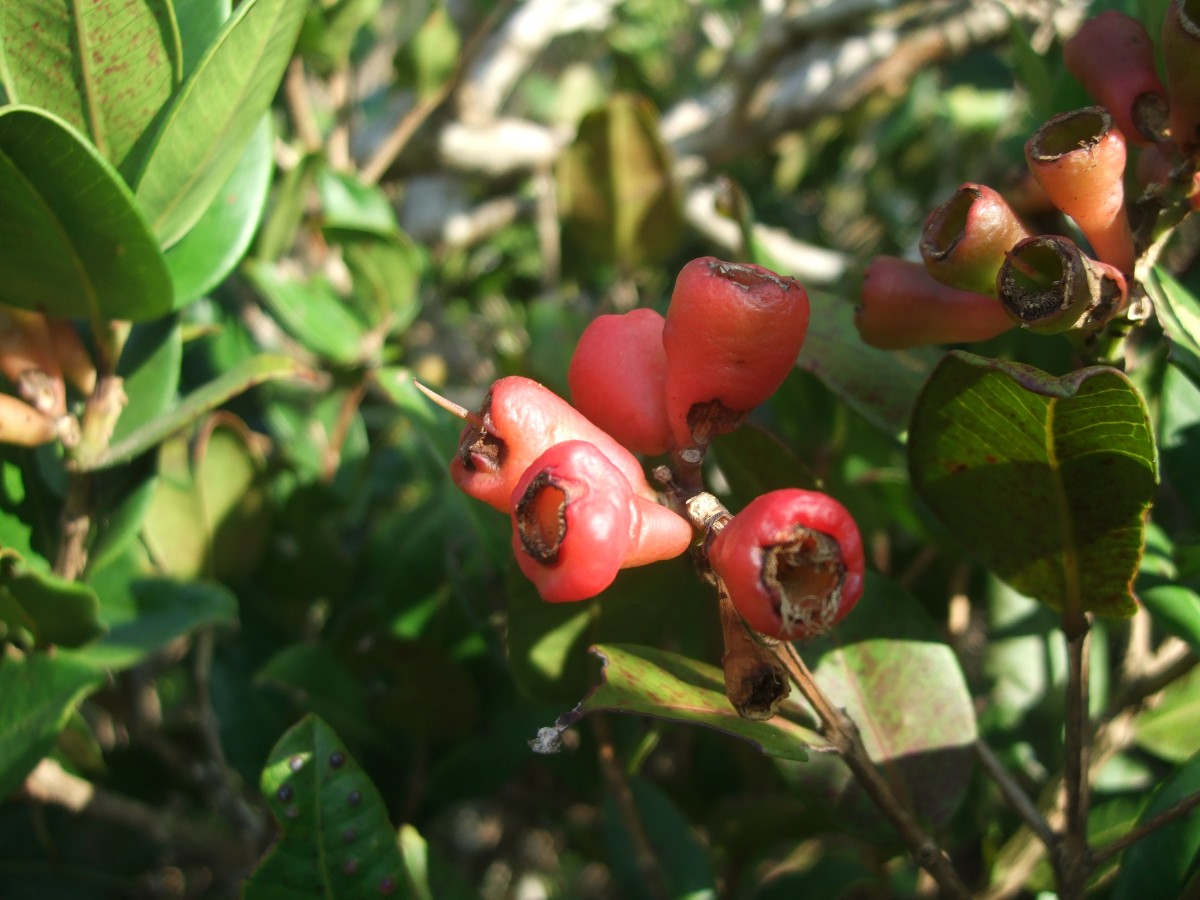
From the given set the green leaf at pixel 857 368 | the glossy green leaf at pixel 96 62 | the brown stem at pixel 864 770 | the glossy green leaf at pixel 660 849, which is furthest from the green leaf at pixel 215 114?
the glossy green leaf at pixel 660 849

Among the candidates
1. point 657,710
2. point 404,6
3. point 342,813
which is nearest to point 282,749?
point 342,813

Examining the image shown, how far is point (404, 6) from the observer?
2.52 meters

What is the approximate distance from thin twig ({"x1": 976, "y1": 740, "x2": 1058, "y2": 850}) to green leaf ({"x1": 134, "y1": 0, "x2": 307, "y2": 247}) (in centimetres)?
93

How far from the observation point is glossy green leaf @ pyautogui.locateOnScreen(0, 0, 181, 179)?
86 centimetres

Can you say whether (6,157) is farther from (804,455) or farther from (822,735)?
(804,455)

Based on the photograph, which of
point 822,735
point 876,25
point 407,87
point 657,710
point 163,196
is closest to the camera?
point 657,710

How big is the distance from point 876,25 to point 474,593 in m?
2.19

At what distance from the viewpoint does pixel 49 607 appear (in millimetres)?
1025

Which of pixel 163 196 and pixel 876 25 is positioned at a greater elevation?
pixel 163 196

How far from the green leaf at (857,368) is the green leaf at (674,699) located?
327 millimetres

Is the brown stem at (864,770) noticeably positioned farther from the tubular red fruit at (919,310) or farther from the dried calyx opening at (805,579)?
the tubular red fruit at (919,310)

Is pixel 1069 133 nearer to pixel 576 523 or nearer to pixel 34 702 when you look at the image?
pixel 576 523

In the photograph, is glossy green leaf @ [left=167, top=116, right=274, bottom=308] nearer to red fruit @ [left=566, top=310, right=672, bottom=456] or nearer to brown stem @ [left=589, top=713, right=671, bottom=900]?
red fruit @ [left=566, top=310, right=672, bottom=456]

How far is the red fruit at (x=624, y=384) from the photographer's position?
778 millimetres
